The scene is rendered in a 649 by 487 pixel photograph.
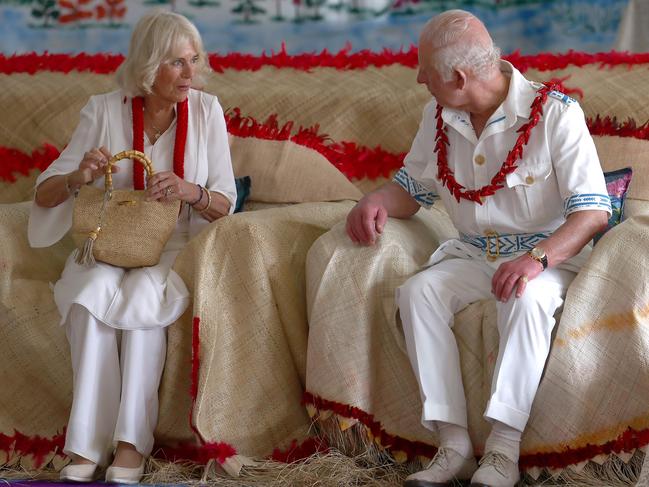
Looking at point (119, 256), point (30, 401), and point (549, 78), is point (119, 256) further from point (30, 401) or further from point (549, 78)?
point (549, 78)

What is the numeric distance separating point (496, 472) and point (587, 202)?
726mm

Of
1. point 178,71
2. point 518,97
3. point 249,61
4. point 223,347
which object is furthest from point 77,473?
point 249,61

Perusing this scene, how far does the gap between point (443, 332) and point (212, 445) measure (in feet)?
2.26

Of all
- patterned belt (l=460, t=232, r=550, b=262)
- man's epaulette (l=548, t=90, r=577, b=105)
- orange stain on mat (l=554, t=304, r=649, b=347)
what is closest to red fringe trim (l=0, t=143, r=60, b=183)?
patterned belt (l=460, t=232, r=550, b=262)

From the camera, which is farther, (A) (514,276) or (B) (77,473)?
(B) (77,473)

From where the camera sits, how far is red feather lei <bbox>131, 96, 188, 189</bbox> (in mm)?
3043

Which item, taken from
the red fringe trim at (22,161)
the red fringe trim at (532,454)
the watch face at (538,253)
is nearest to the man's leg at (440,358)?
the red fringe trim at (532,454)

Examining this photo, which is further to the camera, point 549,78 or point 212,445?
point 549,78

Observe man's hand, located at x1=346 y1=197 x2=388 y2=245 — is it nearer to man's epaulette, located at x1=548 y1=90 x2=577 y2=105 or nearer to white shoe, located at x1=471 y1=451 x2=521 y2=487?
man's epaulette, located at x1=548 y1=90 x2=577 y2=105

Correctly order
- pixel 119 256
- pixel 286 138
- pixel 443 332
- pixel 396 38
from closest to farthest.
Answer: pixel 443 332 < pixel 119 256 < pixel 286 138 < pixel 396 38

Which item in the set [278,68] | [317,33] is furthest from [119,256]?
[317,33]

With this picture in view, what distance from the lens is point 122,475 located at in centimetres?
262

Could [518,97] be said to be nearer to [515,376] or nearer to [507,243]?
[507,243]

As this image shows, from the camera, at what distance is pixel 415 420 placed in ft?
8.59
